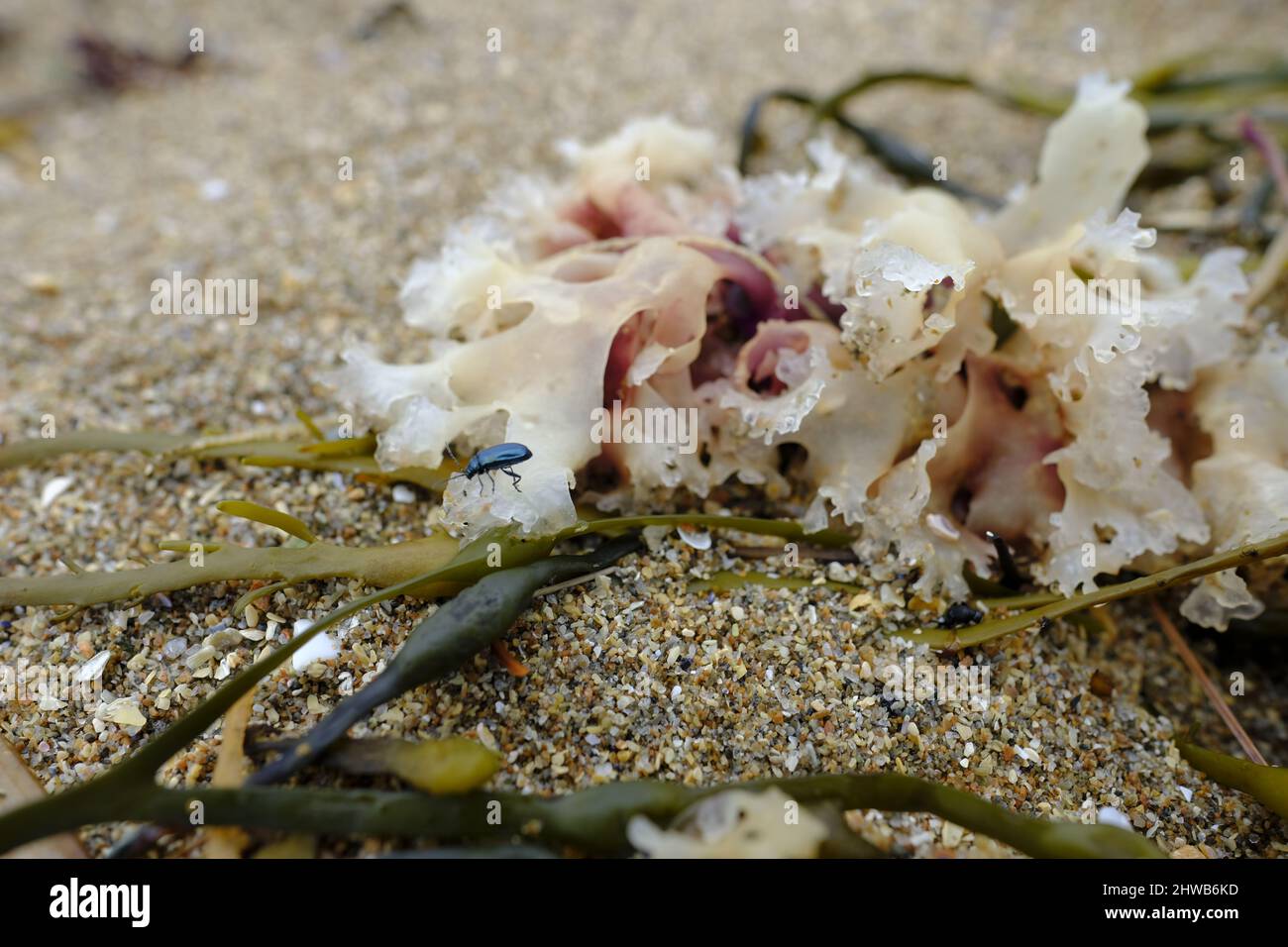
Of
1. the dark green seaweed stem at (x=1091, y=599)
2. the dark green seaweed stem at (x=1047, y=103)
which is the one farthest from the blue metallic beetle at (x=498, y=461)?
the dark green seaweed stem at (x=1047, y=103)

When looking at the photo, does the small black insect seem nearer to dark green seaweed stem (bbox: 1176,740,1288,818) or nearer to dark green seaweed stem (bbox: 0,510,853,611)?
dark green seaweed stem (bbox: 1176,740,1288,818)

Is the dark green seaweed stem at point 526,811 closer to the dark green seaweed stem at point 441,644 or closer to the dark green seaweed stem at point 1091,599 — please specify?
the dark green seaweed stem at point 441,644

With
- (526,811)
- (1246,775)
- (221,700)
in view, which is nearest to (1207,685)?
(1246,775)

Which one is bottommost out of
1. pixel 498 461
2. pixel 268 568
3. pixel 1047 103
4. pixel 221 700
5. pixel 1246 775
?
pixel 1246 775

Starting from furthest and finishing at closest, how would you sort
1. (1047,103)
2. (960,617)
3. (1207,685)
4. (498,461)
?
(1047,103) → (1207,685) → (960,617) → (498,461)

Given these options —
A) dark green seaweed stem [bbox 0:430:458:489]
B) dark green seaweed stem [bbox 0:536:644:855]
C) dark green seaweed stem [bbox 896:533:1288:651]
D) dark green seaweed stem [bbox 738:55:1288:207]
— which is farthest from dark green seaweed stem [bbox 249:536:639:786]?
dark green seaweed stem [bbox 738:55:1288:207]

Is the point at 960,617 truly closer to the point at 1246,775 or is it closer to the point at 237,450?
the point at 1246,775

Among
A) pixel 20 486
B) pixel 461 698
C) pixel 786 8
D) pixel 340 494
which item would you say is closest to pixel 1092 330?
pixel 461 698

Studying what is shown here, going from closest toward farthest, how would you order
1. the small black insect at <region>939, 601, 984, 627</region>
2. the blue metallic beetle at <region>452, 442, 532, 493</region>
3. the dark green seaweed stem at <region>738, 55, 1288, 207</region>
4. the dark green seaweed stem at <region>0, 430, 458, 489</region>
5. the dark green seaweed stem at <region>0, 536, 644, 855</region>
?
the dark green seaweed stem at <region>0, 536, 644, 855</region>
the blue metallic beetle at <region>452, 442, 532, 493</region>
the small black insect at <region>939, 601, 984, 627</region>
the dark green seaweed stem at <region>0, 430, 458, 489</region>
the dark green seaweed stem at <region>738, 55, 1288, 207</region>
